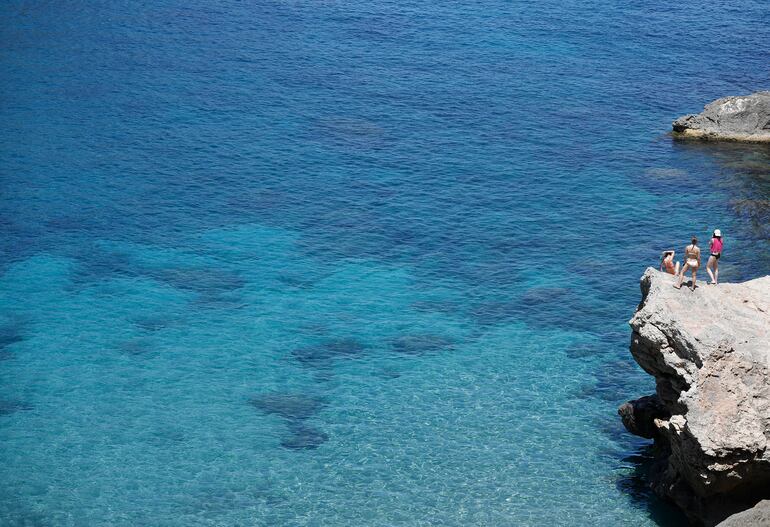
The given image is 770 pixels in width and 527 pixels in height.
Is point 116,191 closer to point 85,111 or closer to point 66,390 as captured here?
point 85,111

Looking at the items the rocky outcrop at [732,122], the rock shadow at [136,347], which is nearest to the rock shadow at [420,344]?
the rock shadow at [136,347]

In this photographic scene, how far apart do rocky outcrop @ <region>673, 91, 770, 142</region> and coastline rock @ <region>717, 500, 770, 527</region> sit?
49.0 meters

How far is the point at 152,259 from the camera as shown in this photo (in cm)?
6197

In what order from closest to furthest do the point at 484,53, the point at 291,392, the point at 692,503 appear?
1. the point at 692,503
2. the point at 291,392
3. the point at 484,53

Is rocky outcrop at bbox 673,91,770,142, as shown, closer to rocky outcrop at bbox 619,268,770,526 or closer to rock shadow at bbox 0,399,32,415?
rocky outcrop at bbox 619,268,770,526

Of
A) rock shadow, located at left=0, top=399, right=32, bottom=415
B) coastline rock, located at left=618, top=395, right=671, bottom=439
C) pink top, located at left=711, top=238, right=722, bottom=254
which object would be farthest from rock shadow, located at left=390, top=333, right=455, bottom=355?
rock shadow, located at left=0, top=399, right=32, bottom=415

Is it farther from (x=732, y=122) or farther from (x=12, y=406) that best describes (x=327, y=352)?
(x=732, y=122)

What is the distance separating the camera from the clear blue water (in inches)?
1721

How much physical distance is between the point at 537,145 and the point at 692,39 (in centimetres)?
3128

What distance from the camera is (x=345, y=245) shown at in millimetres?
63656

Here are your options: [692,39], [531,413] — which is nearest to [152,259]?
[531,413]

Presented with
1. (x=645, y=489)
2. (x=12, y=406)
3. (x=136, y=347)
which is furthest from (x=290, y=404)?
(x=645, y=489)

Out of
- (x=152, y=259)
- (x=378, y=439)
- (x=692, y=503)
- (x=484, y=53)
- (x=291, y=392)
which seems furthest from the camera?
(x=484, y=53)

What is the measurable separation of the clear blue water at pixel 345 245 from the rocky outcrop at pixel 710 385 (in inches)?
160
